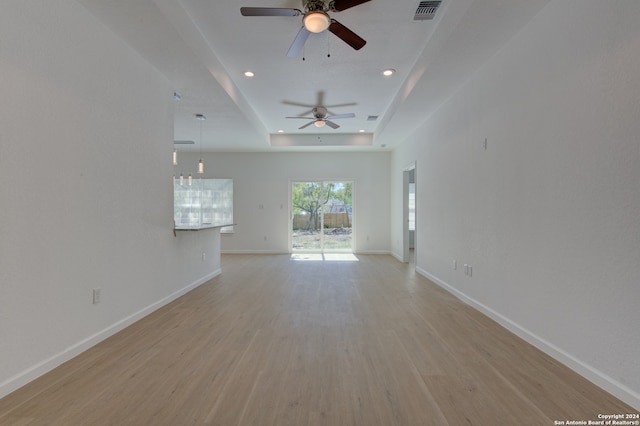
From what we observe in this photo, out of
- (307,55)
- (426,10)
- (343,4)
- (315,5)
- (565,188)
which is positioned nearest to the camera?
(565,188)

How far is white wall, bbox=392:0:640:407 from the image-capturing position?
6.02 ft

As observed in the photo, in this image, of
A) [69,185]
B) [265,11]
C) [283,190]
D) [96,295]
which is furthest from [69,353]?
[283,190]

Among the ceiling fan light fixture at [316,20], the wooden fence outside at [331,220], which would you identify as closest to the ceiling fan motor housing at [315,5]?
the ceiling fan light fixture at [316,20]

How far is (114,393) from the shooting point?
1.91m

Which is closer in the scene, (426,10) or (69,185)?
(69,185)

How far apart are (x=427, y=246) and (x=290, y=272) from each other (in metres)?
2.48

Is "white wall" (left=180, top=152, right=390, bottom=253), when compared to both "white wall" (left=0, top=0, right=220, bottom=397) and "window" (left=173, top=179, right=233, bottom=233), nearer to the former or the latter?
"window" (left=173, top=179, right=233, bottom=233)

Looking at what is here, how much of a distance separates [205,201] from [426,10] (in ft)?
23.0

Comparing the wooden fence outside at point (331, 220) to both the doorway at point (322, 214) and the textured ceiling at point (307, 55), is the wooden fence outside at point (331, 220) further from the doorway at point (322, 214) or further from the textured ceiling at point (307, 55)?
the textured ceiling at point (307, 55)

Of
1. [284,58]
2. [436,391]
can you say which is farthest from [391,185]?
[436,391]

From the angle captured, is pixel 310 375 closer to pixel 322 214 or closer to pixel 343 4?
pixel 343 4

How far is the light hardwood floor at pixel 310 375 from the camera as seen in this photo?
5.62 ft

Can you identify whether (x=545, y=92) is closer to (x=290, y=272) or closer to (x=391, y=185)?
(x=290, y=272)

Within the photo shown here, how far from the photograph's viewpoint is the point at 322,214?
26.6 feet
